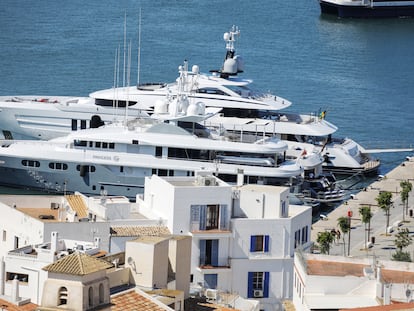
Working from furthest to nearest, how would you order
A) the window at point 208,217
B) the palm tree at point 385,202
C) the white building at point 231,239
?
the palm tree at point 385,202, the window at point 208,217, the white building at point 231,239

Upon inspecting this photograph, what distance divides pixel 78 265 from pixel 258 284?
15.5m

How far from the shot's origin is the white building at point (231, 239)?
44.0 metres

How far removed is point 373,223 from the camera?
194ft

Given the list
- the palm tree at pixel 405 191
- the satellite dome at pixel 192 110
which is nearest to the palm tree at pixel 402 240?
the palm tree at pixel 405 191

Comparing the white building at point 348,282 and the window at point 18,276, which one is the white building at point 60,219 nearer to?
the window at point 18,276

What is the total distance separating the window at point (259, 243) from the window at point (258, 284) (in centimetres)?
55

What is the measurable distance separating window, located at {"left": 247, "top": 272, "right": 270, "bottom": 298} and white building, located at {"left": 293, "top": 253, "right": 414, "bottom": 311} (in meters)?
5.74

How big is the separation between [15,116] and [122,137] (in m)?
9.47

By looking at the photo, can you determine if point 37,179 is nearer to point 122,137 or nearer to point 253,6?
point 122,137

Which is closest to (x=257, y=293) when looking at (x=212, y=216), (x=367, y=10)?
(x=212, y=216)

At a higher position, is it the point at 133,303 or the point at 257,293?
the point at 133,303

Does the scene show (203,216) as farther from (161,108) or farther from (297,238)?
(161,108)

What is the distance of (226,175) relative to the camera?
6544cm

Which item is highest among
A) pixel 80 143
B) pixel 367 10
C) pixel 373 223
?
pixel 80 143
